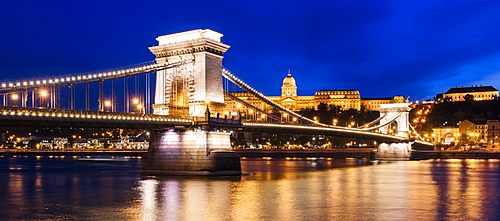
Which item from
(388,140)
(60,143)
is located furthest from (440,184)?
(60,143)

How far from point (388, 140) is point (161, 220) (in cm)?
6951

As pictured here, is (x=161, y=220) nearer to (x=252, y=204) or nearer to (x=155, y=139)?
(x=252, y=204)

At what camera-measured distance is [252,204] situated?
93.2 feet

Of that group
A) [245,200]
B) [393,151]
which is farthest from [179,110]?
[393,151]

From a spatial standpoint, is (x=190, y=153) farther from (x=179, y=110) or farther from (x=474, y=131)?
(x=474, y=131)

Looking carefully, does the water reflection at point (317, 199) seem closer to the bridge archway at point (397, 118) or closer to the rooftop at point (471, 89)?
the bridge archway at point (397, 118)

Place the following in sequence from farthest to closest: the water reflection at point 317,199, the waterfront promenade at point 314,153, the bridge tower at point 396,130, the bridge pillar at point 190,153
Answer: the waterfront promenade at point 314,153, the bridge tower at point 396,130, the bridge pillar at point 190,153, the water reflection at point 317,199

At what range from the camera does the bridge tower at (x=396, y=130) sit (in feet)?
299

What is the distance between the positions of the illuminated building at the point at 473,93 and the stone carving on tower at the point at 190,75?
521 ft

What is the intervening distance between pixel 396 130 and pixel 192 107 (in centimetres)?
6098

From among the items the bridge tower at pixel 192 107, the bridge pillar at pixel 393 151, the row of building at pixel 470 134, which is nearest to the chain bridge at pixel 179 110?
the bridge tower at pixel 192 107

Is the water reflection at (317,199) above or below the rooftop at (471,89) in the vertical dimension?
below

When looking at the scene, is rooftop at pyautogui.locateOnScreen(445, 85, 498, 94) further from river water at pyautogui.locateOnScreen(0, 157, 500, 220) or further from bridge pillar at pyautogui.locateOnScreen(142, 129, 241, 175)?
bridge pillar at pyautogui.locateOnScreen(142, 129, 241, 175)

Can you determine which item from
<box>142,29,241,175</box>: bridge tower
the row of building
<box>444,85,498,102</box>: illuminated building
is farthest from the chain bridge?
<box>444,85,498,102</box>: illuminated building
